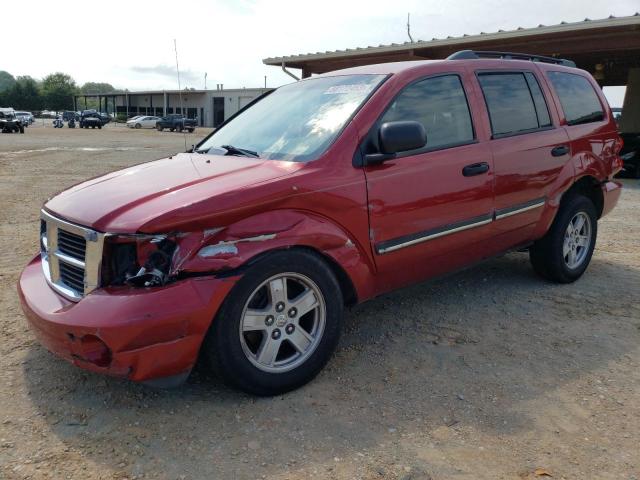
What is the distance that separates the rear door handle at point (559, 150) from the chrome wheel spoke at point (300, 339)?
262cm

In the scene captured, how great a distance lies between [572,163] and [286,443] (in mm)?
3385

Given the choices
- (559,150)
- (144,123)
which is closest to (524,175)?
(559,150)

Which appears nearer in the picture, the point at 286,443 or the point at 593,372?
the point at 286,443

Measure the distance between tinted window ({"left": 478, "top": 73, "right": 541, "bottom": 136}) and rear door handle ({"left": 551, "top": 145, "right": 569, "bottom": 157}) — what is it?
0.78 feet

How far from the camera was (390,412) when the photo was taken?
8.98 feet

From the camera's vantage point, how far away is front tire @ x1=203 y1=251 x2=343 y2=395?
104 inches

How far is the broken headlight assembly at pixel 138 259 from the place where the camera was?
8.21ft

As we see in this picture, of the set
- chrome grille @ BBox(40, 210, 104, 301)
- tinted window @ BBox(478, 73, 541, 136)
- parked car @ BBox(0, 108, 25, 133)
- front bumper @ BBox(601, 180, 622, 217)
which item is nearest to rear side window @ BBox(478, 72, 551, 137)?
tinted window @ BBox(478, 73, 541, 136)

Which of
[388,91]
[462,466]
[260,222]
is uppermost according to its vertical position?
[388,91]

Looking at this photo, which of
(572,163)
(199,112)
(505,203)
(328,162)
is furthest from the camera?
(199,112)

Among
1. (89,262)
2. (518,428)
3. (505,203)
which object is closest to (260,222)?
(89,262)

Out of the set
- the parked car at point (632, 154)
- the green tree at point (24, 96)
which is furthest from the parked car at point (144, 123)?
the parked car at point (632, 154)

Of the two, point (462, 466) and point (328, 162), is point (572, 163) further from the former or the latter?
point (462, 466)

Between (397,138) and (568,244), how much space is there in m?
2.46
